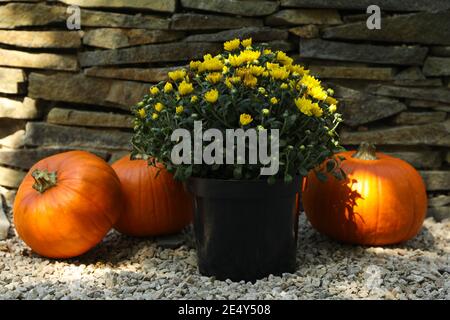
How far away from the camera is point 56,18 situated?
3.14 metres

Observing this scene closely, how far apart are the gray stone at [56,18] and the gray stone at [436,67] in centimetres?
125

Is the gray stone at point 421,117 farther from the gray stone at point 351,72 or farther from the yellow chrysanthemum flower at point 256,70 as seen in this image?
the yellow chrysanthemum flower at point 256,70

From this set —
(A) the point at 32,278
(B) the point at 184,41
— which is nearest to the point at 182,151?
(A) the point at 32,278

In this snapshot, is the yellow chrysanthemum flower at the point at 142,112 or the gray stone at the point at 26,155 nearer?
the yellow chrysanthemum flower at the point at 142,112

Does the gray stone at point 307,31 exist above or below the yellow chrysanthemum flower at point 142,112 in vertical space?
above

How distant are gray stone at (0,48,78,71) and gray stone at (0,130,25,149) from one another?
35 cm

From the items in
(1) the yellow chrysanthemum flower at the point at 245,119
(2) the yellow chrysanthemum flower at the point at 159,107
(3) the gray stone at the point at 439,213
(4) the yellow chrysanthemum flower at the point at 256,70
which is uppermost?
(4) the yellow chrysanthemum flower at the point at 256,70

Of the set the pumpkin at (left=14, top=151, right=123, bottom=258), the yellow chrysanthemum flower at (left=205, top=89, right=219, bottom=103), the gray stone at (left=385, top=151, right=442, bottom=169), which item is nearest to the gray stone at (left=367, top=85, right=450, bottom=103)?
the gray stone at (left=385, top=151, right=442, bottom=169)

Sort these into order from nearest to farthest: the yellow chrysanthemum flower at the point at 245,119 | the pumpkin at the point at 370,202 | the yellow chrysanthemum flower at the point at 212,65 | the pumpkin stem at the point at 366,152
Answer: the yellow chrysanthemum flower at the point at 245,119
the yellow chrysanthemum flower at the point at 212,65
the pumpkin at the point at 370,202
the pumpkin stem at the point at 366,152

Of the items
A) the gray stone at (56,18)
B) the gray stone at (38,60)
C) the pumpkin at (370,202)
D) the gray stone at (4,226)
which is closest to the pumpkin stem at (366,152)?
the pumpkin at (370,202)

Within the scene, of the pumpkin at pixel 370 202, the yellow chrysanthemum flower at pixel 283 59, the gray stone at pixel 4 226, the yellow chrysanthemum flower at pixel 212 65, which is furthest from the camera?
the gray stone at pixel 4 226

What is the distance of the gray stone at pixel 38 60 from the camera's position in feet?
10.5

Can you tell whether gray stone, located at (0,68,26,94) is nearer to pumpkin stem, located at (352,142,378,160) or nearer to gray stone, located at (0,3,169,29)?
gray stone, located at (0,3,169,29)

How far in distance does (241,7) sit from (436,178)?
127cm
